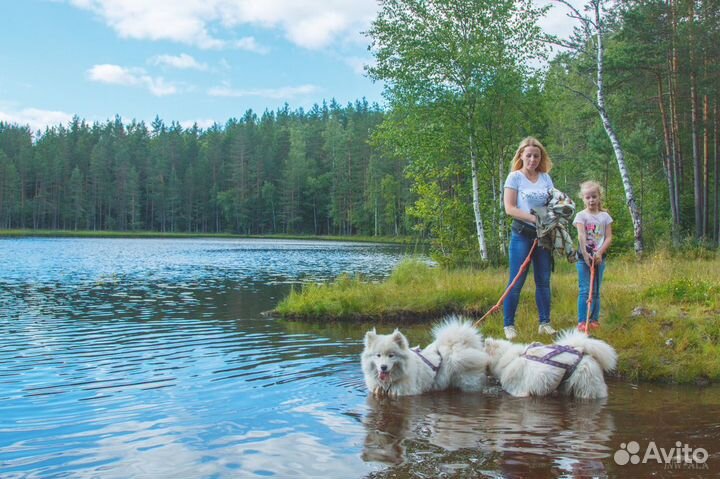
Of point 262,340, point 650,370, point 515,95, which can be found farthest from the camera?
point 515,95

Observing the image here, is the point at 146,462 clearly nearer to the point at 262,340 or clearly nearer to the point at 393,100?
the point at 262,340

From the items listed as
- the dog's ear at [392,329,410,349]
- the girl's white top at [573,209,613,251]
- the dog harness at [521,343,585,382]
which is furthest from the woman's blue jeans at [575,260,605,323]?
the dog's ear at [392,329,410,349]

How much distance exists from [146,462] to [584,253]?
6447 mm

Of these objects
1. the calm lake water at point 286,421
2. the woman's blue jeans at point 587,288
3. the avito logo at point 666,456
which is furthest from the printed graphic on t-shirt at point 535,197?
the avito logo at point 666,456

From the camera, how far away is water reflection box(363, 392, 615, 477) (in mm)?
4914

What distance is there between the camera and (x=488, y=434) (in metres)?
5.71

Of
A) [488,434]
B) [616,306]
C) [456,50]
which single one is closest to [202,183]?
[456,50]

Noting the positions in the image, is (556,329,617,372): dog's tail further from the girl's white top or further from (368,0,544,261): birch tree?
(368,0,544,261): birch tree

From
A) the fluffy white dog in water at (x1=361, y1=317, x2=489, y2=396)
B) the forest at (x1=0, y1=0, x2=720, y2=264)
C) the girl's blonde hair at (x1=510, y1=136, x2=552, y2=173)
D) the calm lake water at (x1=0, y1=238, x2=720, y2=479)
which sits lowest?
the calm lake water at (x1=0, y1=238, x2=720, y2=479)

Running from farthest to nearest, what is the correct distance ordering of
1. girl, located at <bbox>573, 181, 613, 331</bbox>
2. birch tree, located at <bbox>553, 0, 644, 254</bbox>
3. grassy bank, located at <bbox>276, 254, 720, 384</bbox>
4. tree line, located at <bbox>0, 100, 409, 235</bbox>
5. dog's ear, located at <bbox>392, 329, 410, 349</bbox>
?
tree line, located at <bbox>0, 100, 409, 235</bbox>
birch tree, located at <bbox>553, 0, 644, 254</bbox>
girl, located at <bbox>573, 181, 613, 331</bbox>
grassy bank, located at <bbox>276, 254, 720, 384</bbox>
dog's ear, located at <bbox>392, 329, 410, 349</bbox>

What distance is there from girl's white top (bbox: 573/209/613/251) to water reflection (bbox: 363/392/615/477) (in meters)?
2.80

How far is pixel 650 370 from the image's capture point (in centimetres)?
811

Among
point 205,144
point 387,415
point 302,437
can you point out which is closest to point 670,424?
point 387,415

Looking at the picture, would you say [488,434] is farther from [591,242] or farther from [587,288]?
→ [591,242]
